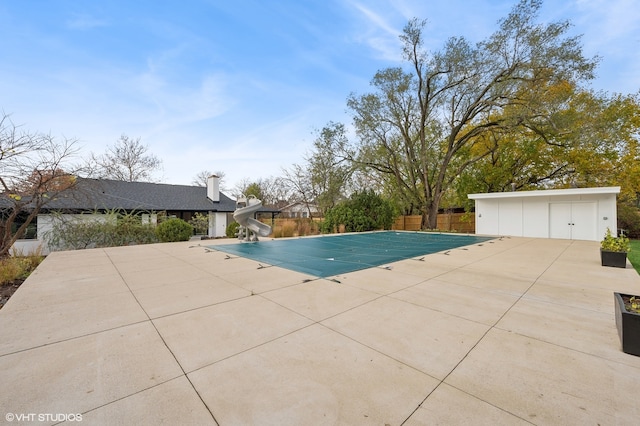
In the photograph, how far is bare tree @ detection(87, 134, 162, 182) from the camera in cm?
2156

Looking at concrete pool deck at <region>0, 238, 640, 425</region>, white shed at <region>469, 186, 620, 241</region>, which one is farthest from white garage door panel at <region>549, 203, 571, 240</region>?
concrete pool deck at <region>0, 238, 640, 425</region>

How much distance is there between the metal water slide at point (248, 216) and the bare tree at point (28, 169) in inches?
219

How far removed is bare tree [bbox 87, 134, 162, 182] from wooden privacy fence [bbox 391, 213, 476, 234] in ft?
72.6

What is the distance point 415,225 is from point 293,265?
16.2 metres

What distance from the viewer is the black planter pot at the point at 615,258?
17.3ft

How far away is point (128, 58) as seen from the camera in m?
8.49

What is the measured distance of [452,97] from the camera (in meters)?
16.2

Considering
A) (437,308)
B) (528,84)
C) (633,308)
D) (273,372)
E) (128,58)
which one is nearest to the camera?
(273,372)

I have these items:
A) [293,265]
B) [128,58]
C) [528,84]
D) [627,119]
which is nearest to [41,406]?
[293,265]

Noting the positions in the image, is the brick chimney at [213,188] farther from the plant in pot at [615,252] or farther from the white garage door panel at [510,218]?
the plant in pot at [615,252]

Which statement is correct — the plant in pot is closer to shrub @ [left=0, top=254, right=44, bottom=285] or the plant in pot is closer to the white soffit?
the white soffit

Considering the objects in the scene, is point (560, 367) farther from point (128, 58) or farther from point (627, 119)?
point (627, 119)

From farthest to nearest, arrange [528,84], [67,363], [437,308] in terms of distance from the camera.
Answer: [528,84], [437,308], [67,363]

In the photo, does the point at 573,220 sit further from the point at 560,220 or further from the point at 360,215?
the point at 360,215
